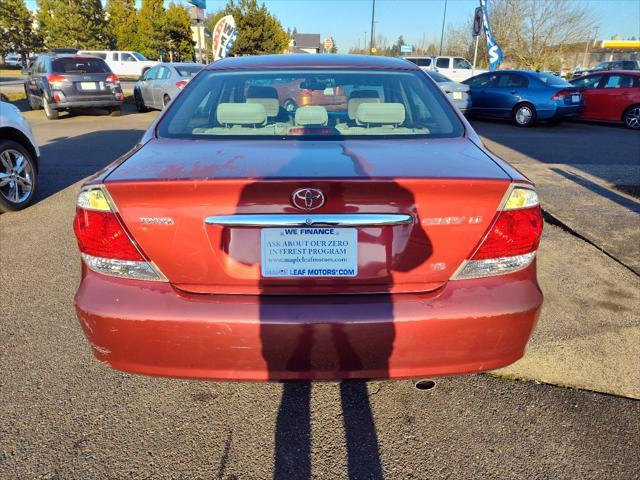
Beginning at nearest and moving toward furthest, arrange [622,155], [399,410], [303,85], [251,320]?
[251,320], [399,410], [303,85], [622,155]

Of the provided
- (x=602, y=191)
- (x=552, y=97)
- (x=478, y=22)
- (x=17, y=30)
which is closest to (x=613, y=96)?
(x=552, y=97)

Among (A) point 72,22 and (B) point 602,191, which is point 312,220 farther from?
(A) point 72,22

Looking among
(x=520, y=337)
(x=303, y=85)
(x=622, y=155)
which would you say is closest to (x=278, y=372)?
(x=520, y=337)

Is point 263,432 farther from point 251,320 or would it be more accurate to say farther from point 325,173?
point 325,173

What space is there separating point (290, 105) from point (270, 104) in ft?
0.42

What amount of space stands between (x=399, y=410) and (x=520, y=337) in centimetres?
79

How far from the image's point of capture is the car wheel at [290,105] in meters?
2.97

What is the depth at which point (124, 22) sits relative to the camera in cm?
4453

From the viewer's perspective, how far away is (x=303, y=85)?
3.02 meters

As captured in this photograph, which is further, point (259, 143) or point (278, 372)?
point (259, 143)

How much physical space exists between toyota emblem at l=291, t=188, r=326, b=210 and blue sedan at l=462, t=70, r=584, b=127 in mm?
14033

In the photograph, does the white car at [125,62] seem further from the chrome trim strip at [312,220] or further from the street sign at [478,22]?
the chrome trim strip at [312,220]

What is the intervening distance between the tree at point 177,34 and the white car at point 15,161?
40222 mm

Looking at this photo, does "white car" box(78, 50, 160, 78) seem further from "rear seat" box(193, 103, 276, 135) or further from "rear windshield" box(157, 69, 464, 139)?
"rear seat" box(193, 103, 276, 135)
